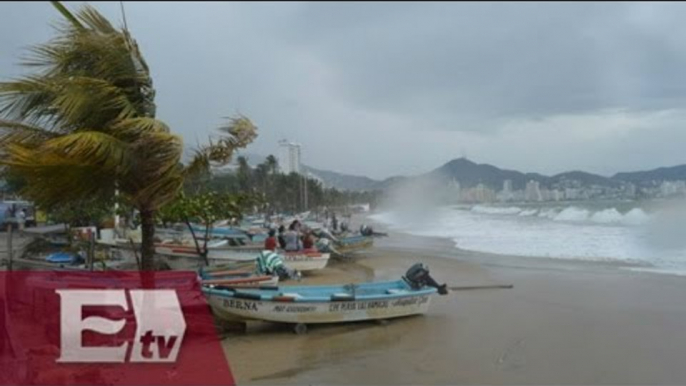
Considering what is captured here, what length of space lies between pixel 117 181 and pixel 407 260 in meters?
18.5

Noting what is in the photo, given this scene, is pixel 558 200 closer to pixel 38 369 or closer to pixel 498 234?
pixel 498 234

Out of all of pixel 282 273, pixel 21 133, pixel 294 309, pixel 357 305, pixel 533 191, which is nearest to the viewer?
pixel 21 133

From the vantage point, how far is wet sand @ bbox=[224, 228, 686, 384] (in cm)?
875

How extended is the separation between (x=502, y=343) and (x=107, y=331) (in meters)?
6.29

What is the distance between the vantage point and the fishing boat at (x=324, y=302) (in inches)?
431

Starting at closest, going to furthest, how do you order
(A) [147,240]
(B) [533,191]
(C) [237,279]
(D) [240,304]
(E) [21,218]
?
(A) [147,240]
(D) [240,304]
(C) [237,279]
(E) [21,218]
(B) [533,191]

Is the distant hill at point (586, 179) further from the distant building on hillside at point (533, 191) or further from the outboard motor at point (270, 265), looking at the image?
the outboard motor at point (270, 265)

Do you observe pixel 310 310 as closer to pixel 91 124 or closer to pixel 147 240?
pixel 147 240

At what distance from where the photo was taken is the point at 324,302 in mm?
11398

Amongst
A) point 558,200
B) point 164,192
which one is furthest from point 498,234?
point 558,200

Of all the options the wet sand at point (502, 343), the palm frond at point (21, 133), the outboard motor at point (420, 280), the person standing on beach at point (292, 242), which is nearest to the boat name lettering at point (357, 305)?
the wet sand at point (502, 343)

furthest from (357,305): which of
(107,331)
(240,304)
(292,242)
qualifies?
(292,242)

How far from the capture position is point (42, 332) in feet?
30.7

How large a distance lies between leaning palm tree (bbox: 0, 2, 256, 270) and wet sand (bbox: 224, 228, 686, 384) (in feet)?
10.1
